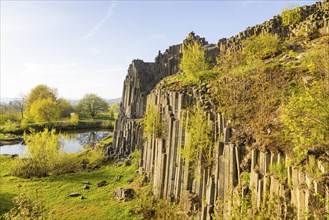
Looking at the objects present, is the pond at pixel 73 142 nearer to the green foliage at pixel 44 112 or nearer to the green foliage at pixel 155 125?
the green foliage at pixel 44 112

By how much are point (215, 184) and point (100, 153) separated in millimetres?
25249

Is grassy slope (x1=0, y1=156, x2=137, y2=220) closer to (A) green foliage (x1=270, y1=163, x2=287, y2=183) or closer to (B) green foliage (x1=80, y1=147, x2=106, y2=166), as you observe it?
(B) green foliage (x1=80, y1=147, x2=106, y2=166)

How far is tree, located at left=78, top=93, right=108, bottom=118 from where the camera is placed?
96.8 metres

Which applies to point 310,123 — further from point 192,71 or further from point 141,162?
point 141,162

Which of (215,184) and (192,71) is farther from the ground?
(192,71)

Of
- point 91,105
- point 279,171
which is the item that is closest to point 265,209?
point 279,171

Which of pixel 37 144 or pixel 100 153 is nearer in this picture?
pixel 37 144

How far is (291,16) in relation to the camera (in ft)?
112

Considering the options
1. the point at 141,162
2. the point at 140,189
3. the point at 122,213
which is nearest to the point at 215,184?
the point at 122,213

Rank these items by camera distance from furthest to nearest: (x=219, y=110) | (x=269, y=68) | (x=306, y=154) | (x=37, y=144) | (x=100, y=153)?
(x=100, y=153) < (x=37, y=144) < (x=269, y=68) < (x=219, y=110) < (x=306, y=154)

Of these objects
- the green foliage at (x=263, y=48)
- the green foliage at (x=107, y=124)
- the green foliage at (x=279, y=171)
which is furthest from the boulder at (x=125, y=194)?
the green foliage at (x=107, y=124)

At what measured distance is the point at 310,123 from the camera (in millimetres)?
9906

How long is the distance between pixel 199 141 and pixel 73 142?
53192mm

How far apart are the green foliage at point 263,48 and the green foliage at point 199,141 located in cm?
1294
